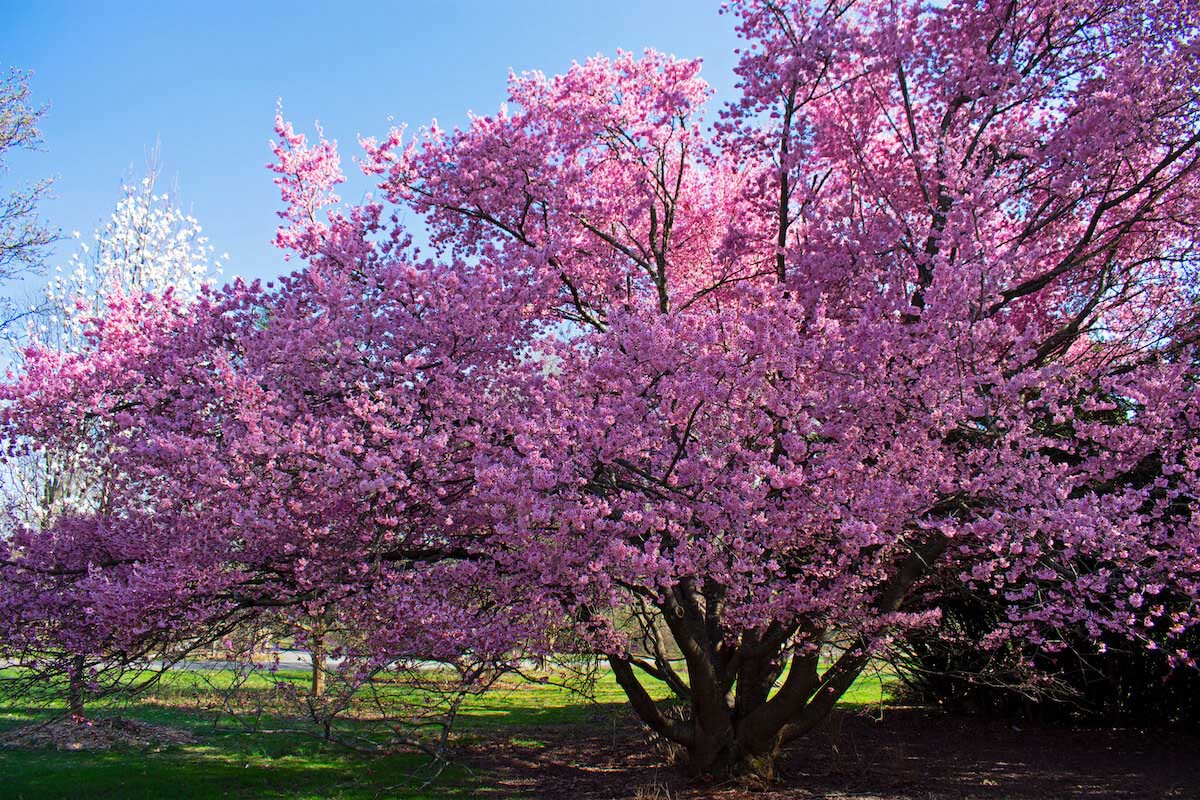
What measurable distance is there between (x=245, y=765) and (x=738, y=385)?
7.64 metres

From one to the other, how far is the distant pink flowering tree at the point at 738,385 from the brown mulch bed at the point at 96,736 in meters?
3.73

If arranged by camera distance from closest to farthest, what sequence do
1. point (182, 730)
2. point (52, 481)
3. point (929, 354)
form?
point (929, 354) < point (182, 730) < point (52, 481)

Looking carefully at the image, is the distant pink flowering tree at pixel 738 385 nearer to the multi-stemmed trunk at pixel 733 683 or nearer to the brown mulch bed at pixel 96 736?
the multi-stemmed trunk at pixel 733 683

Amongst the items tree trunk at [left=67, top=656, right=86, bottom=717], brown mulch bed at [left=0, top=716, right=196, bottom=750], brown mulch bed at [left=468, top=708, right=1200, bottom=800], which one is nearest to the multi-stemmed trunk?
brown mulch bed at [left=468, top=708, right=1200, bottom=800]

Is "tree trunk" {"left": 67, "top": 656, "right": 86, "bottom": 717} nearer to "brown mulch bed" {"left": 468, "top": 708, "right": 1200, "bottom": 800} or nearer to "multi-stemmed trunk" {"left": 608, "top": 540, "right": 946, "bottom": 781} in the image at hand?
"brown mulch bed" {"left": 468, "top": 708, "right": 1200, "bottom": 800}

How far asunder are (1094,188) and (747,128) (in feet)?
12.3

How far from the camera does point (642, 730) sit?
11742 mm

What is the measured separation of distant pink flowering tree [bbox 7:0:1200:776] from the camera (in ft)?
20.1

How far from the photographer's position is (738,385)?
618 cm

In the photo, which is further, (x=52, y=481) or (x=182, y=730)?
(x=52, y=481)

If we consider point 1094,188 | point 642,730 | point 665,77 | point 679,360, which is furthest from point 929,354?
point 642,730

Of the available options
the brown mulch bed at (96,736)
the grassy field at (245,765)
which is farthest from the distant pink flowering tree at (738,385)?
the brown mulch bed at (96,736)

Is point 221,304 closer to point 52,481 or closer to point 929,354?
point 929,354

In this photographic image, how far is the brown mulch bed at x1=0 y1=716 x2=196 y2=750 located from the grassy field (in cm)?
21
